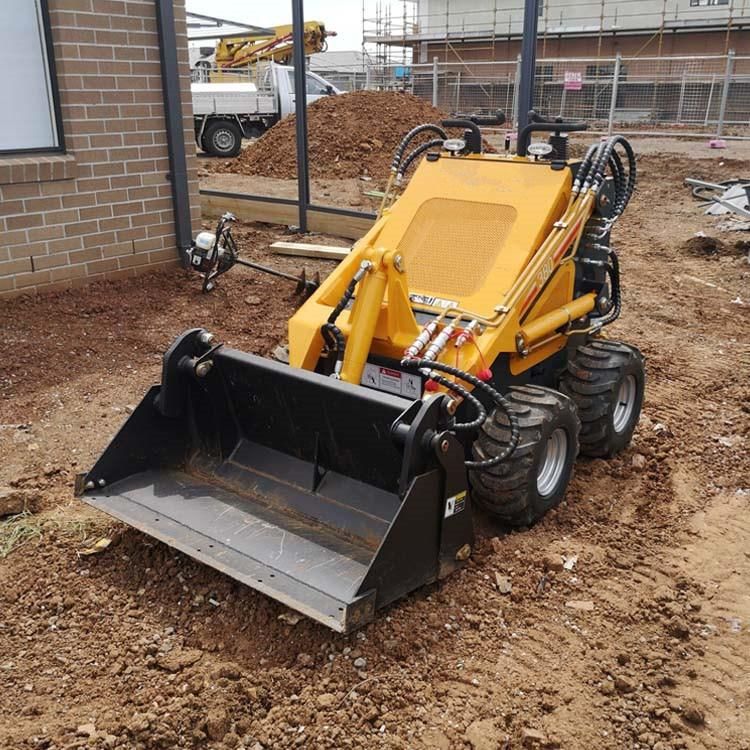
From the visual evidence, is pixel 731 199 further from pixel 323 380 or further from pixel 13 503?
pixel 13 503

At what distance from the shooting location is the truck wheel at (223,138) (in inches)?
777

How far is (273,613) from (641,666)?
4.49ft

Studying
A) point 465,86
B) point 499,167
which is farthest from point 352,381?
point 465,86

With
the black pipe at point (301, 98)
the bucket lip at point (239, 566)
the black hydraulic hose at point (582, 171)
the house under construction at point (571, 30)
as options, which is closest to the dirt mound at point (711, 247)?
the black pipe at point (301, 98)

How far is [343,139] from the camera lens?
53.6 feet

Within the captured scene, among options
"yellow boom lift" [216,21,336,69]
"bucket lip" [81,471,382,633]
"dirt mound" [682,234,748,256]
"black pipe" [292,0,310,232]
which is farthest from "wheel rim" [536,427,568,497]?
"yellow boom lift" [216,21,336,69]

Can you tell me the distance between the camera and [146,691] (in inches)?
111

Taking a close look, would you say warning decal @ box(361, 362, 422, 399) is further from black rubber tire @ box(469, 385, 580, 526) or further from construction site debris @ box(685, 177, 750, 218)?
construction site debris @ box(685, 177, 750, 218)

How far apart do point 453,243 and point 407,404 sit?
1.31m

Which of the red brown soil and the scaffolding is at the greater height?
the scaffolding

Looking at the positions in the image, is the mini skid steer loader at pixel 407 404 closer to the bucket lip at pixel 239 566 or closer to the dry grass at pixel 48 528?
the bucket lip at pixel 239 566

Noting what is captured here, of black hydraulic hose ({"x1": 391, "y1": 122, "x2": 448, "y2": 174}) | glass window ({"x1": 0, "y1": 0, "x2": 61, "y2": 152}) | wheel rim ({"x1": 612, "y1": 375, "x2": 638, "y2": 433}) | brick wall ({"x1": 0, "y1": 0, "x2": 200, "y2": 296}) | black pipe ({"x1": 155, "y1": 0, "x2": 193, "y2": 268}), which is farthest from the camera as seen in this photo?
black pipe ({"x1": 155, "y1": 0, "x2": 193, "y2": 268})

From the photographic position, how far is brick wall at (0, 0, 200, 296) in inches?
266

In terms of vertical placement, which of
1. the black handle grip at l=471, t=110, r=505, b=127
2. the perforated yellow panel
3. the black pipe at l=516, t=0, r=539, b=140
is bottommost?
the perforated yellow panel
